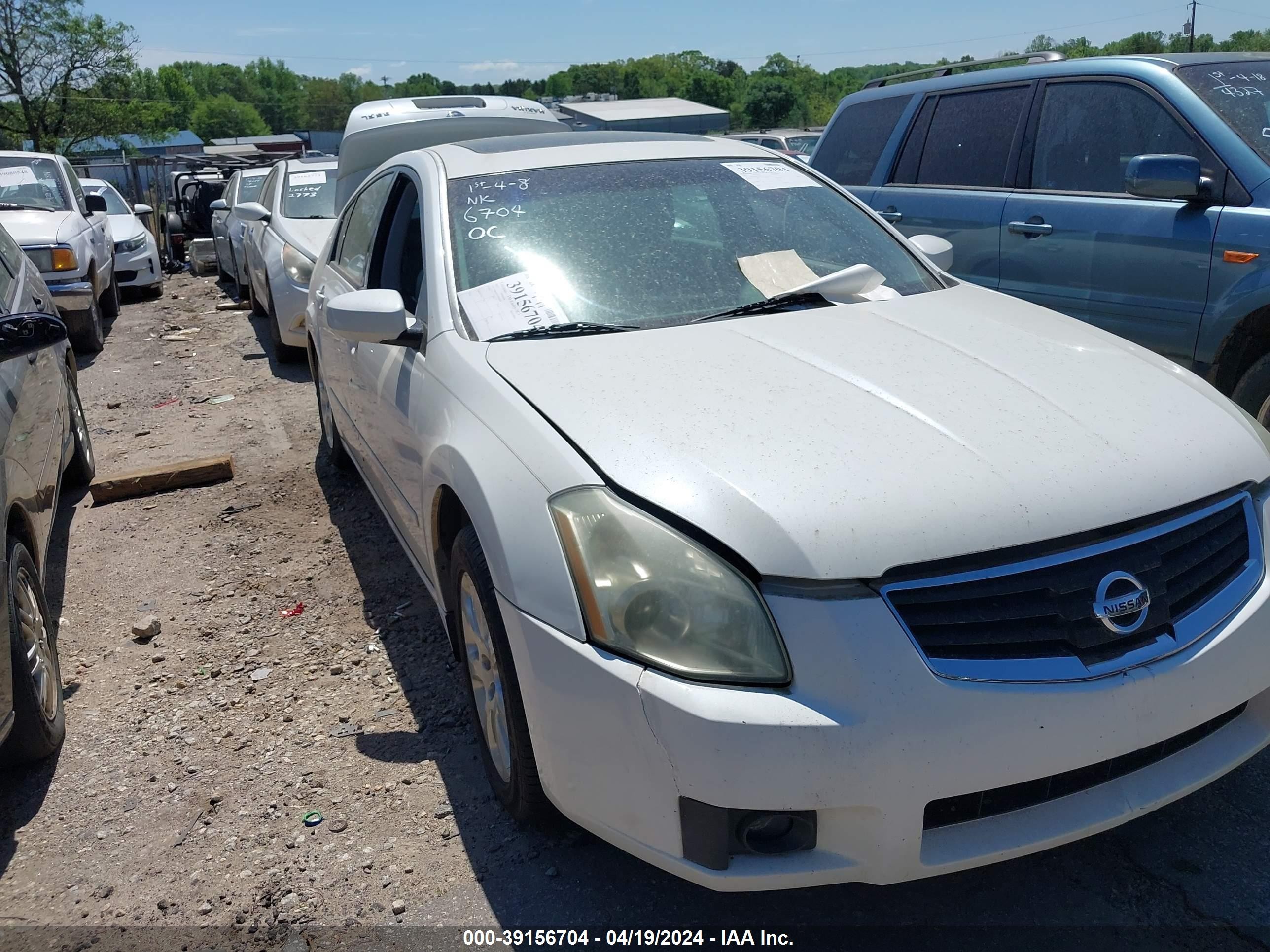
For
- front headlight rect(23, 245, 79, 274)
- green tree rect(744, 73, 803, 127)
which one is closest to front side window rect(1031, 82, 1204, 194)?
front headlight rect(23, 245, 79, 274)

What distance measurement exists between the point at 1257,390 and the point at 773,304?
7.45 ft

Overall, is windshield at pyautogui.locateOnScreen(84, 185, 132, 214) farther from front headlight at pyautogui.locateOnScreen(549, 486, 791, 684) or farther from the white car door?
front headlight at pyautogui.locateOnScreen(549, 486, 791, 684)

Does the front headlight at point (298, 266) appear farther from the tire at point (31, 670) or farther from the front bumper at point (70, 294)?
the tire at point (31, 670)

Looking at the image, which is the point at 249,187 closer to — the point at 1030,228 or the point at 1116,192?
the point at 1030,228

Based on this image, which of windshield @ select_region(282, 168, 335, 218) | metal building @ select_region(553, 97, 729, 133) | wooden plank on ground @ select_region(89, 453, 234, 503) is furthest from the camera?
metal building @ select_region(553, 97, 729, 133)

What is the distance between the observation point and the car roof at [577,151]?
359 centimetres

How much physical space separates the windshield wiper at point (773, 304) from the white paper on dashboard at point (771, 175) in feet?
2.22

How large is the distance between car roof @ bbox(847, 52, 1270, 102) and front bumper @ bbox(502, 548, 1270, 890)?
11.5ft

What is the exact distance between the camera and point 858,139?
21.2 feet

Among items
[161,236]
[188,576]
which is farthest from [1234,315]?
[161,236]

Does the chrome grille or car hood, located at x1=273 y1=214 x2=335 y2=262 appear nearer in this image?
the chrome grille

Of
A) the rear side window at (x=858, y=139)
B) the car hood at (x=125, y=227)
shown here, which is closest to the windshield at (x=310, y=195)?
the car hood at (x=125, y=227)

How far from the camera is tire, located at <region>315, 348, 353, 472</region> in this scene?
5293 mm

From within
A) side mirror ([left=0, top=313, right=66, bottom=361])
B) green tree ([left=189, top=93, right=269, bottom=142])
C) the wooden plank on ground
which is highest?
green tree ([left=189, top=93, right=269, bottom=142])
